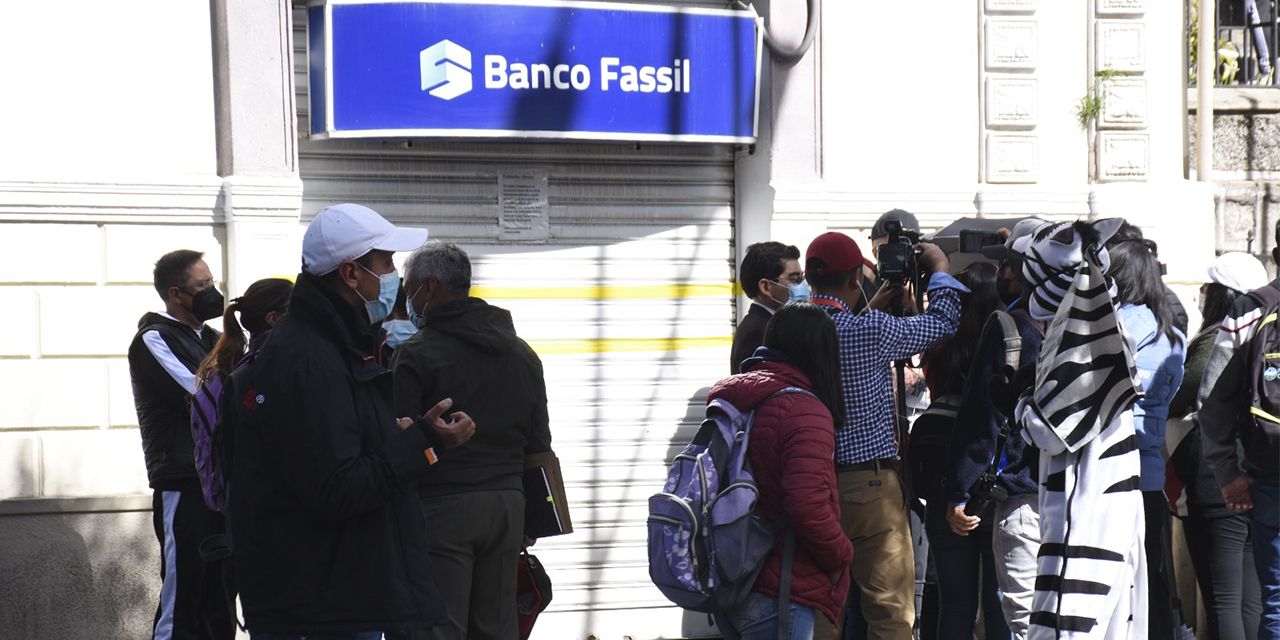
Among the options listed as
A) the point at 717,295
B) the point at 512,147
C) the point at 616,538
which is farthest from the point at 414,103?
the point at 616,538

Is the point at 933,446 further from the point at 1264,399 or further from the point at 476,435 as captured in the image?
the point at 476,435

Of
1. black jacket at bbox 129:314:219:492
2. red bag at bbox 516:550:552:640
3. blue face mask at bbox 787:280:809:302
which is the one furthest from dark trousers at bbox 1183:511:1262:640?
black jacket at bbox 129:314:219:492

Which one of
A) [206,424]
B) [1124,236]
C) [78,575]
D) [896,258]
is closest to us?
[206,424]

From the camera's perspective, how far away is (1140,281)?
5.59 m

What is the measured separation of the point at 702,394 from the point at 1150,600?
10.8ft

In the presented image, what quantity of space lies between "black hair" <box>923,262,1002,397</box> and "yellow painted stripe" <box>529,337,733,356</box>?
104 inches

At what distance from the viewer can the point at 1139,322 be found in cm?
556

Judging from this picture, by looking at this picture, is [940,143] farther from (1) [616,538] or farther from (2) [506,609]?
(2) [506,609]

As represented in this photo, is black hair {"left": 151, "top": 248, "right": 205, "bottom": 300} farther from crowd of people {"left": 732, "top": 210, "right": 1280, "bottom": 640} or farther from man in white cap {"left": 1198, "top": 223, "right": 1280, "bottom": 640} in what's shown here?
man in white cap {"left": 1198, "top": 223, "right": 1280, "bottom": 640}

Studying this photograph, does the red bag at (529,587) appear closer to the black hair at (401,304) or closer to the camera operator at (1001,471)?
the black hair at (401,304)

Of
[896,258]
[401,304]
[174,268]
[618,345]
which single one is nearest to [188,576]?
[174,268]

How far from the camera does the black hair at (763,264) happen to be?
652 cm

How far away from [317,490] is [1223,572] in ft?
15.0

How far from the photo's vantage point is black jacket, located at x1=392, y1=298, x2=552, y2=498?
5.01m
